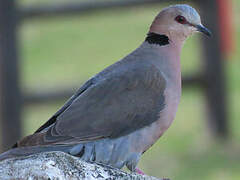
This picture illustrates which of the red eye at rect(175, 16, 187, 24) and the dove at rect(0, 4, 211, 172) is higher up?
the red eye at rect(175, 16, 187, 24)

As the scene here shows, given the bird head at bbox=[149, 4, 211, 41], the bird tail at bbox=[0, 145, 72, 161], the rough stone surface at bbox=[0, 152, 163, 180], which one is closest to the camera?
the rough stone surface at bbox=[0, 152, 163, 180]

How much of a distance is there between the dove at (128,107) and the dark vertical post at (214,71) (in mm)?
4593

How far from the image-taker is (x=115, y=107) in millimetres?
4059

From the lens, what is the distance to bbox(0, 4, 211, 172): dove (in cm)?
386

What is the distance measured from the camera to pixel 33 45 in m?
15.0

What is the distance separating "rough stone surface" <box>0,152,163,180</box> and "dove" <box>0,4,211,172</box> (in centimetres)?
79

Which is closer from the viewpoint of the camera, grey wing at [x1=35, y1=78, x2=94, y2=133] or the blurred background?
grey wing at [x1=35, y1=78, x2=94, y2=133]

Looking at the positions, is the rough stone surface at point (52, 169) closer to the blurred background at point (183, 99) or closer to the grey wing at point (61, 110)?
the grey wing at point (61, 110)

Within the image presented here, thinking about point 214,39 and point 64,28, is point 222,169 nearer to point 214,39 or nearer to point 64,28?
point 214,39

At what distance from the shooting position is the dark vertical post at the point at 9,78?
7.95m

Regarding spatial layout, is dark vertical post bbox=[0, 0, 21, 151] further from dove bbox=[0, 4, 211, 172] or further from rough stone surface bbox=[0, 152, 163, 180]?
rough stone surface bbox=[0, 152, 163, 180]

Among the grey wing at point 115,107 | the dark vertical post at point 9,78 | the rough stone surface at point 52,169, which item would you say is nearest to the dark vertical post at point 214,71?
the dark vertical post at point 9,78

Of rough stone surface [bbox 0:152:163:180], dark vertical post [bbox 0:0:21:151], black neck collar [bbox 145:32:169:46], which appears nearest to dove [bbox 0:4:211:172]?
black neck collar [bbox 145:32:169:46]

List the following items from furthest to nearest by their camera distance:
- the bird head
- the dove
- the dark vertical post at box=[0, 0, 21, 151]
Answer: the dark vertical post at box=[0, 0, 21, 151], the bird head, the dove
